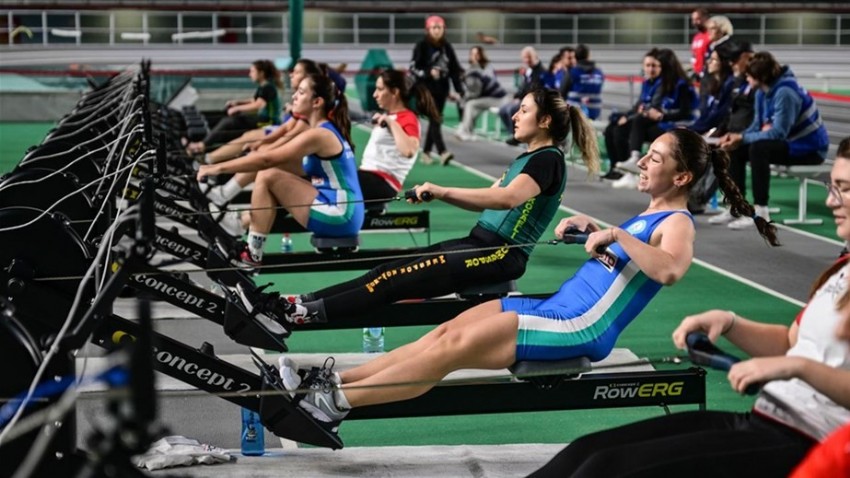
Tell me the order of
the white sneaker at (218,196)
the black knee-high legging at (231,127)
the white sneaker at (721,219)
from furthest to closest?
the black knee-high legging at (231,127) → the white sneaker at (721,219) → the white sneaker at (218,196)

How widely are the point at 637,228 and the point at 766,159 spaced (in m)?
5.90

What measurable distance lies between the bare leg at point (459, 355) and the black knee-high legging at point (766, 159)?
6.05 metres

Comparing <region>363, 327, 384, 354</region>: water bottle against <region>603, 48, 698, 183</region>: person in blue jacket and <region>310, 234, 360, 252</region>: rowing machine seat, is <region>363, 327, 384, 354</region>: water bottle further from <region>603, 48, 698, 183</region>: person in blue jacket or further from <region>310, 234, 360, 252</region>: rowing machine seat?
<region>603, 48, 698, 183</region>: person in blue jacket

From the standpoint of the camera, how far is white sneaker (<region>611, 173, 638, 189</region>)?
12.5 metres

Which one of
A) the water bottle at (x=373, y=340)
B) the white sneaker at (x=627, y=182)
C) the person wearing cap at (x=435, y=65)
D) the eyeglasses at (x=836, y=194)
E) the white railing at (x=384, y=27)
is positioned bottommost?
the water bottle at (x=373, y=340)

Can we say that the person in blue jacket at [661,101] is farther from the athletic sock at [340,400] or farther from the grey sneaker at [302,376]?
the athletic sock at [340,400]

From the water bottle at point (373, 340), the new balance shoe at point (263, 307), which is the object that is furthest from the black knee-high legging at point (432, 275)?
the water bottle at point (373, 340)

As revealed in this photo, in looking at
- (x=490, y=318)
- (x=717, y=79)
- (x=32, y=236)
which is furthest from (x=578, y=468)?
(x=717, y=79)

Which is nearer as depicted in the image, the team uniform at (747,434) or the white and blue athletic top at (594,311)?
the team uniform at (747,434)

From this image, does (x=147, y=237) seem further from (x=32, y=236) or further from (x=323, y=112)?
(x=323, y=112)

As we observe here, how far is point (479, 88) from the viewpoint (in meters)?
17.6

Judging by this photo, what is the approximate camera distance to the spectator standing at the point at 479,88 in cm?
1739

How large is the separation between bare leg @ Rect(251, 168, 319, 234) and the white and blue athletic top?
3.21 meters

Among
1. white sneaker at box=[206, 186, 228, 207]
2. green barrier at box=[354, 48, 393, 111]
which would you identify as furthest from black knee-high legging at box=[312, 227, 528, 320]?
green barrier at box=[354, 48, 393, 111]
